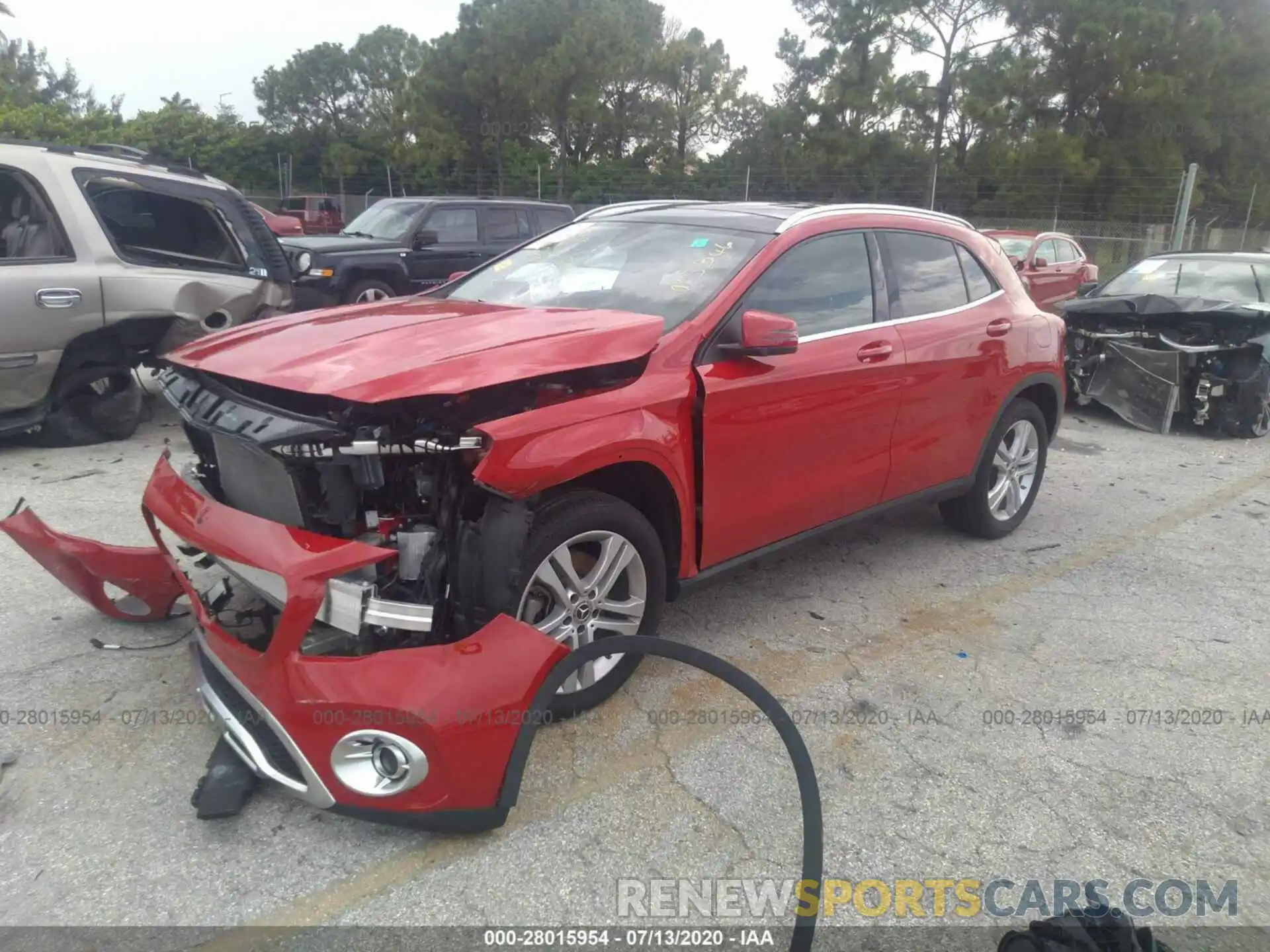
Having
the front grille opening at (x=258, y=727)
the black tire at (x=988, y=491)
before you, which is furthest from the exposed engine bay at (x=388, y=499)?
the black tire at (x=988, y=491)

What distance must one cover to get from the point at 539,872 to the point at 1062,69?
108 feet

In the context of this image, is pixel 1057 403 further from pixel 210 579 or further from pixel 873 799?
pixel 210 579

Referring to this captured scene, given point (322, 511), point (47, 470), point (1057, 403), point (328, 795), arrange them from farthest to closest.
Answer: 1. point (47, 470)
2. point (1057, 403)
3. point (322, 511)
4. point (328, 795)

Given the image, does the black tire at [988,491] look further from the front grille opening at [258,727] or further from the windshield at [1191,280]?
the windshield at [1191,280]

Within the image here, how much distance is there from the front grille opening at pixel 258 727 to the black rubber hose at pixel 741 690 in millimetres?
572

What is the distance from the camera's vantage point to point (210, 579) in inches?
134

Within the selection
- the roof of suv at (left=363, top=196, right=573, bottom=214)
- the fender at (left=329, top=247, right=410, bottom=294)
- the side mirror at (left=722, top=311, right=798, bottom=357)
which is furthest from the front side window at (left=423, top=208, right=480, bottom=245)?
the side mirror at (left=722, top=311, right=798, bottom=357)

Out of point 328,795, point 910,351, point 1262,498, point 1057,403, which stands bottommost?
point 1262,498

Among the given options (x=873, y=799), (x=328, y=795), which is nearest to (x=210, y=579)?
(x=328, y=795)

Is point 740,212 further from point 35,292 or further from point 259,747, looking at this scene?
point 35,292

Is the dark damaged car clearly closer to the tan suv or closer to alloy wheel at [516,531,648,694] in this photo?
alloy wheel at [516,531,648,694]

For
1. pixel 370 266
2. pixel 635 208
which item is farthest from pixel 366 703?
pixel 370 266

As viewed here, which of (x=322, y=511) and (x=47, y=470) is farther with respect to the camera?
(x=47, y=470)

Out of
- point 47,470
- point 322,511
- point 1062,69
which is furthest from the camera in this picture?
point 1062,69
